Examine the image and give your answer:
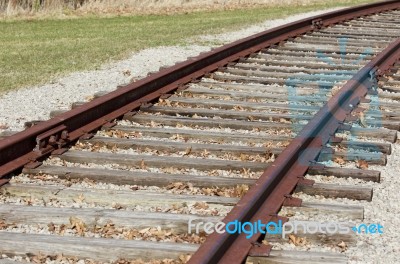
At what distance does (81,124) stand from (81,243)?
2.79 meters

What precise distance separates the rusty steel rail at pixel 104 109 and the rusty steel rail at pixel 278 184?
1.86 m

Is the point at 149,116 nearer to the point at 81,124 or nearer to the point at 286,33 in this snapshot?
the point at 81,124

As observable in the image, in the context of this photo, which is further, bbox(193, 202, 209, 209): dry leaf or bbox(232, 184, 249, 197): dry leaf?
bbox(232, 184, 249, 197): dry leaf

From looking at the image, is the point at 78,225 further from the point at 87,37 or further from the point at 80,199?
the point at 87,37

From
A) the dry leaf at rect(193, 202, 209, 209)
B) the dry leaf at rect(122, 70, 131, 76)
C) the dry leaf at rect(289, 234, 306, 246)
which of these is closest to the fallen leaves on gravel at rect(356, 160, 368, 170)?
the dry leaf at rect(193, 202, 209, 209)

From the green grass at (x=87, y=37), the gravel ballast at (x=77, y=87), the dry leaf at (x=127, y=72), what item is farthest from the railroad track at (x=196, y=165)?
the green grass at (x=87, y=37)

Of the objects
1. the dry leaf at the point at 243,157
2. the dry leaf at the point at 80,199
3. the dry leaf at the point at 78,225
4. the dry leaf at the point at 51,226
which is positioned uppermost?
the dry leaf at the point at 243,157

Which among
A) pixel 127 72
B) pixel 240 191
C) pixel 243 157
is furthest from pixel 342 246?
→ pixel 127 72

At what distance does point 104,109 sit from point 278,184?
2681mm

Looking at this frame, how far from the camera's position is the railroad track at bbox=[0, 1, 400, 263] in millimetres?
4469

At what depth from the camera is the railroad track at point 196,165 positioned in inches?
176

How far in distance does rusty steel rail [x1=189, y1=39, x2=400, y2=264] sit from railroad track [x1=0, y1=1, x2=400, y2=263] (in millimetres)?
12

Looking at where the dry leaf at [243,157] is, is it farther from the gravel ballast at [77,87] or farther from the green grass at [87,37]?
the green grass at [87,37]

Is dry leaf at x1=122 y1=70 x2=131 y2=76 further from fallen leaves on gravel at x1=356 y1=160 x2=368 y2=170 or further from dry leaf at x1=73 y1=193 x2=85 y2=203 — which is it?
dry leaf at x1=73 y1=193 x2=85 y2=203
